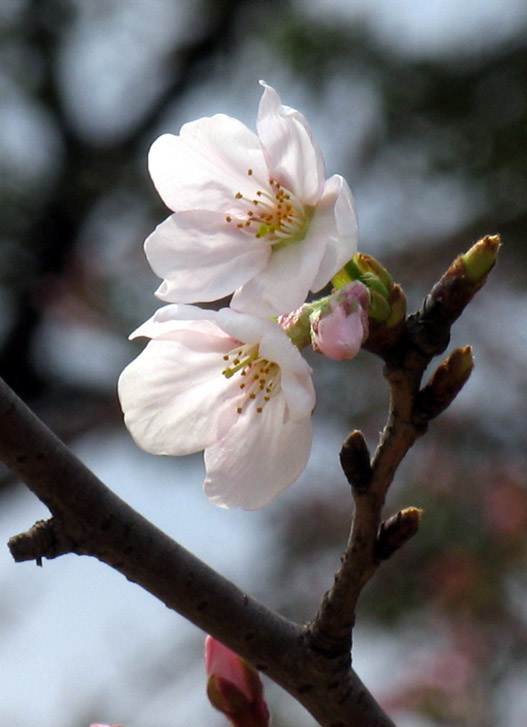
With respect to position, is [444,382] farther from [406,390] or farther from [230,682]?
[230,682]

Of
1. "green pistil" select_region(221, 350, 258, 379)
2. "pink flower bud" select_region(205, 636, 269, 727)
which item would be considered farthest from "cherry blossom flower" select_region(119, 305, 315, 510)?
"pink flower bud" select_region(205, 636, 269, 727)

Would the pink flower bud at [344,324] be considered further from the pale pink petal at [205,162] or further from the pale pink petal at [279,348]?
the pale pink petal at [205,162]

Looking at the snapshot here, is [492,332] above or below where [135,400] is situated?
above

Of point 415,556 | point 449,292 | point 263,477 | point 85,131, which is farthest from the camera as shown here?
point 85,131

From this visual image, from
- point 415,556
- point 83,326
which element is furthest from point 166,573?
point 83,326

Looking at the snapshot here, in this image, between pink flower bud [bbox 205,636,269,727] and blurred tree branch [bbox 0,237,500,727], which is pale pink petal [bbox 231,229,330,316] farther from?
pink flower bud [bbox 205,636,269,727]

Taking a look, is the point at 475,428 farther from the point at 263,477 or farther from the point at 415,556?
the point at 263,477
